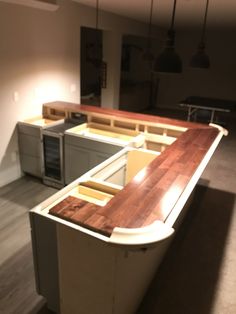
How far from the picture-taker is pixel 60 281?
5.63 ft

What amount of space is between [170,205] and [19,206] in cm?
220

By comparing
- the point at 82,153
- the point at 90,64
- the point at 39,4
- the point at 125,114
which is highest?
the point at 39,4

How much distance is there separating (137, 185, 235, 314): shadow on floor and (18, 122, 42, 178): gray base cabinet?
6.99 ft

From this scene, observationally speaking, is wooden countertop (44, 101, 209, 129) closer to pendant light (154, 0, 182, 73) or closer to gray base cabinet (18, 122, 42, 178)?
gray base cabinet (18, 122, 42, 178)

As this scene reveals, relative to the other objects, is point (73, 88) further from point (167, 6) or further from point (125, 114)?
point (167, 6)

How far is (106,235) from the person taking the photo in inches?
55.1

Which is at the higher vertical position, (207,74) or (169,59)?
(169,59)

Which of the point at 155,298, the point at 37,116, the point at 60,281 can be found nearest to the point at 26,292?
the point at 60,281

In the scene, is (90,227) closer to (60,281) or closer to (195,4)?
(60,281)

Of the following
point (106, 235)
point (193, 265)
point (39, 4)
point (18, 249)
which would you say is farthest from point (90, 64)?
point (106, 235)

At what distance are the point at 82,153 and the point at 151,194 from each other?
1.79m

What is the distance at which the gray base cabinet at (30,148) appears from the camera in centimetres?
365

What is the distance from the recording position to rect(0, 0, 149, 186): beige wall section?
3.40m

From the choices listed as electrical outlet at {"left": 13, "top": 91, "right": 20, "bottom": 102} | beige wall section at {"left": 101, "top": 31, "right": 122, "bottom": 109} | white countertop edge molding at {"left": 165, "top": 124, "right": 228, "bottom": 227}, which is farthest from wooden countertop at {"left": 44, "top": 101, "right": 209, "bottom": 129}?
beige wall section at {"left": 101, "top": 31, "right": 122, "bottom": 109}
